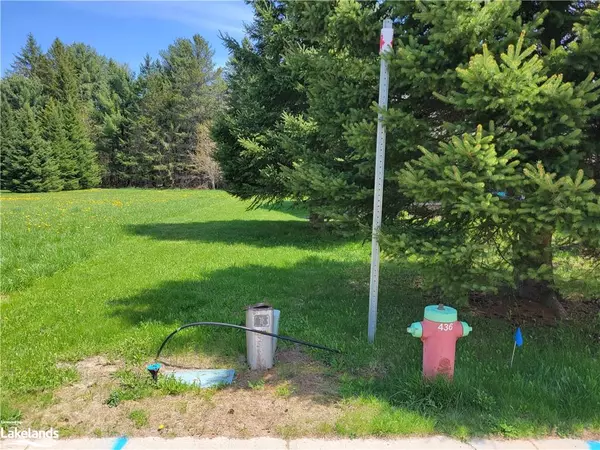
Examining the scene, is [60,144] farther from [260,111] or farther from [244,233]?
[260,111]

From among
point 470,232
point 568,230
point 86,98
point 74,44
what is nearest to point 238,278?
point 470,232

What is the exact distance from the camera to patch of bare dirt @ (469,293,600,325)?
4660 mm

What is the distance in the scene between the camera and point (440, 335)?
313cm

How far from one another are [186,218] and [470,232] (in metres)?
13.6

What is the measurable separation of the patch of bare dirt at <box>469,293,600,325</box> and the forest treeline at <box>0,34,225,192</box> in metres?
37.8

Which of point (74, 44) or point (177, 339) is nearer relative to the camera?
point (177, 339)

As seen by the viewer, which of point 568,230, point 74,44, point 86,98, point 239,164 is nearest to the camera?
point 568,230

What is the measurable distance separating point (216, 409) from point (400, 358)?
5.15 ft

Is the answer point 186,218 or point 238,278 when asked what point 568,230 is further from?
point 186,218

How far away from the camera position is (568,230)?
295cm

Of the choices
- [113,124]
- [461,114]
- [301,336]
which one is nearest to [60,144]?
[113,124]

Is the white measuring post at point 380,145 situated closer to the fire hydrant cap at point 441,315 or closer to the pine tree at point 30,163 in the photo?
the fire hydrant cap at point 441,315

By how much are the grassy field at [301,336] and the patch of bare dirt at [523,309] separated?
0.18 meters

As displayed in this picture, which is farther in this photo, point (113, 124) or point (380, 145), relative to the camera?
point (113, 124)
